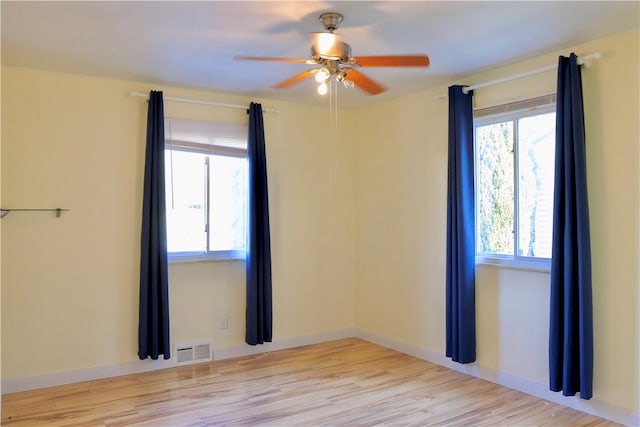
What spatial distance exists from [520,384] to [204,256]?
9.41 feet

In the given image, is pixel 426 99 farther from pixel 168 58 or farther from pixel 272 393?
pixel 272 393

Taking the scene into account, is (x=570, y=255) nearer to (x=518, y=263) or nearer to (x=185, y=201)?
(x=518, y=263)

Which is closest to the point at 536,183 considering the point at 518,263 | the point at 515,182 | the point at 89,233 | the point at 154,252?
the point at 515,182

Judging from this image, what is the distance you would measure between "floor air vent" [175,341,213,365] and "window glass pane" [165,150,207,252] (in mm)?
865

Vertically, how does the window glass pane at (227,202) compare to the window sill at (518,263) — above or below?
above

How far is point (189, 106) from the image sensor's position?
4.39 meters

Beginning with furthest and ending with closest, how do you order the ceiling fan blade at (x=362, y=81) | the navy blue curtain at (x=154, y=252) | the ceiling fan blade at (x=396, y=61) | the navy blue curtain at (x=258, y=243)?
1. the navy blue curtain at (x=258, y=243)
2. the navy blue curtain at (x=154, y=252)
3. the ceiling fan blade at (x=362, y=81)
4. the ceiling fan blade at (x=396, y=61)

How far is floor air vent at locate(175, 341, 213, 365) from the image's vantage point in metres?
4.35

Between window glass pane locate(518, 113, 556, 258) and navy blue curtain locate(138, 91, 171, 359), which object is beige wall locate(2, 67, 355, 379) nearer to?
navy blue curtain locate(138, 91, 171, 359)

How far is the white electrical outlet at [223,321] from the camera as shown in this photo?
454cm

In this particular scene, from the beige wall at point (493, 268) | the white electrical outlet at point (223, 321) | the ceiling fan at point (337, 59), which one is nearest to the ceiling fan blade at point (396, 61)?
the ceiling fan at point (337, 59)

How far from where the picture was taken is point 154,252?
4004 millimetres

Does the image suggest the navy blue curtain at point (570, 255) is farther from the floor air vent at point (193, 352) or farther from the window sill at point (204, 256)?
the floor air vent at point (193, 352)

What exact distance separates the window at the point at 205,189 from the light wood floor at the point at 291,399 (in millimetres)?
1103
